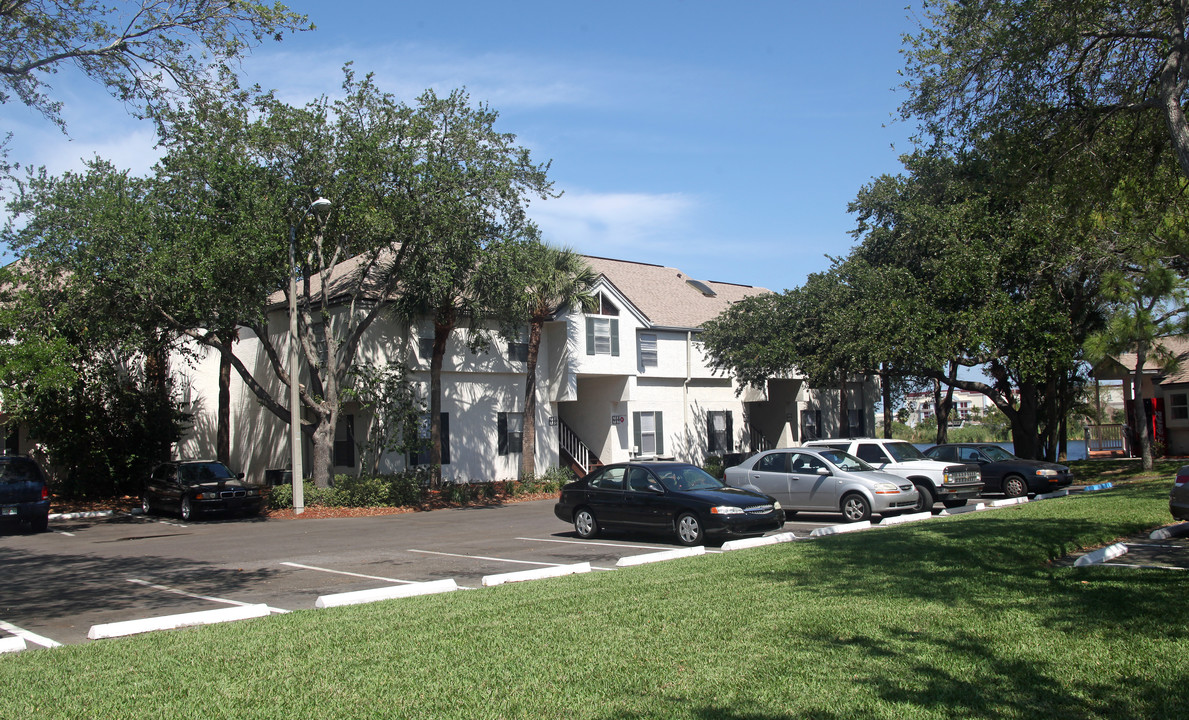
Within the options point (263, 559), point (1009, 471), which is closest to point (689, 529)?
point (263, 559)

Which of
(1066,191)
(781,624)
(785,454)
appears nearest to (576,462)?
(785,454)

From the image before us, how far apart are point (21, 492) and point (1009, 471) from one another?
2339 cm

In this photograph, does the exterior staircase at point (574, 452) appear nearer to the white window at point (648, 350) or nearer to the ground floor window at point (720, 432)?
the white window at point (648, 350)

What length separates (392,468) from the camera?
28.1 m

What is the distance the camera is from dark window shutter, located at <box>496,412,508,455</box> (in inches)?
1205

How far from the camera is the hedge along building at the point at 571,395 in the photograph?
29.0 metres

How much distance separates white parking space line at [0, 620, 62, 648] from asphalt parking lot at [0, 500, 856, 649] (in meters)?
0.01

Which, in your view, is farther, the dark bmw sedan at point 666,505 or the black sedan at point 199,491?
the black sedan at point 199,491

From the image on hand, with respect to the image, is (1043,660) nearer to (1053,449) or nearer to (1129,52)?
(1129,52)

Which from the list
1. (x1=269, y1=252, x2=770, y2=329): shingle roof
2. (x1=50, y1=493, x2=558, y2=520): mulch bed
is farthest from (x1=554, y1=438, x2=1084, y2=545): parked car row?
(x1=269, y1=252, x2=770, y2=329): shingle roof

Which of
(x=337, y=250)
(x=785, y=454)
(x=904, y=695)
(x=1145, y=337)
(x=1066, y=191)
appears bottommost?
(x=904, y=695)

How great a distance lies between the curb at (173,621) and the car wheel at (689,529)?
708cm

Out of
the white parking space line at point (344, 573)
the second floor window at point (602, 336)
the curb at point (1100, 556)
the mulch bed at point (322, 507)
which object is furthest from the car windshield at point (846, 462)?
the second floor window at point (602, 336)

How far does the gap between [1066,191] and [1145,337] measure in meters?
10.8
